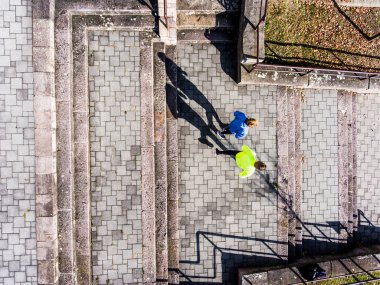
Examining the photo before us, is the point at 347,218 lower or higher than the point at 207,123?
lower

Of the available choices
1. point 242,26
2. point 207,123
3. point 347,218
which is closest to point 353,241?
point 347,218

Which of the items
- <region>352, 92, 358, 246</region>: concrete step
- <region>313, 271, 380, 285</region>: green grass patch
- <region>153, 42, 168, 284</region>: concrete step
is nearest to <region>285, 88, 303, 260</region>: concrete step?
<region>313, 271, 380, 285</region>: green grass patch

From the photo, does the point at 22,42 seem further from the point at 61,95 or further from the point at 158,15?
the point at 158,15

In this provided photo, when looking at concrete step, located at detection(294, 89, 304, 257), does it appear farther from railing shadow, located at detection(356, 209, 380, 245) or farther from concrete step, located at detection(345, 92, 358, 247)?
railing shadow, located at detection(356, 209, 380, 245)

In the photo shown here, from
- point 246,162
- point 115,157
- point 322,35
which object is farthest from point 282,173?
point 115,157

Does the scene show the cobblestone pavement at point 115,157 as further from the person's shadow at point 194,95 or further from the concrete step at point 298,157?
the concrete step at point 298,157

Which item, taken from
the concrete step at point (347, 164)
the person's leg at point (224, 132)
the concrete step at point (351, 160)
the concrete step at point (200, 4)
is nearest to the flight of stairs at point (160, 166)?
the concrete step at point (200, 4)
